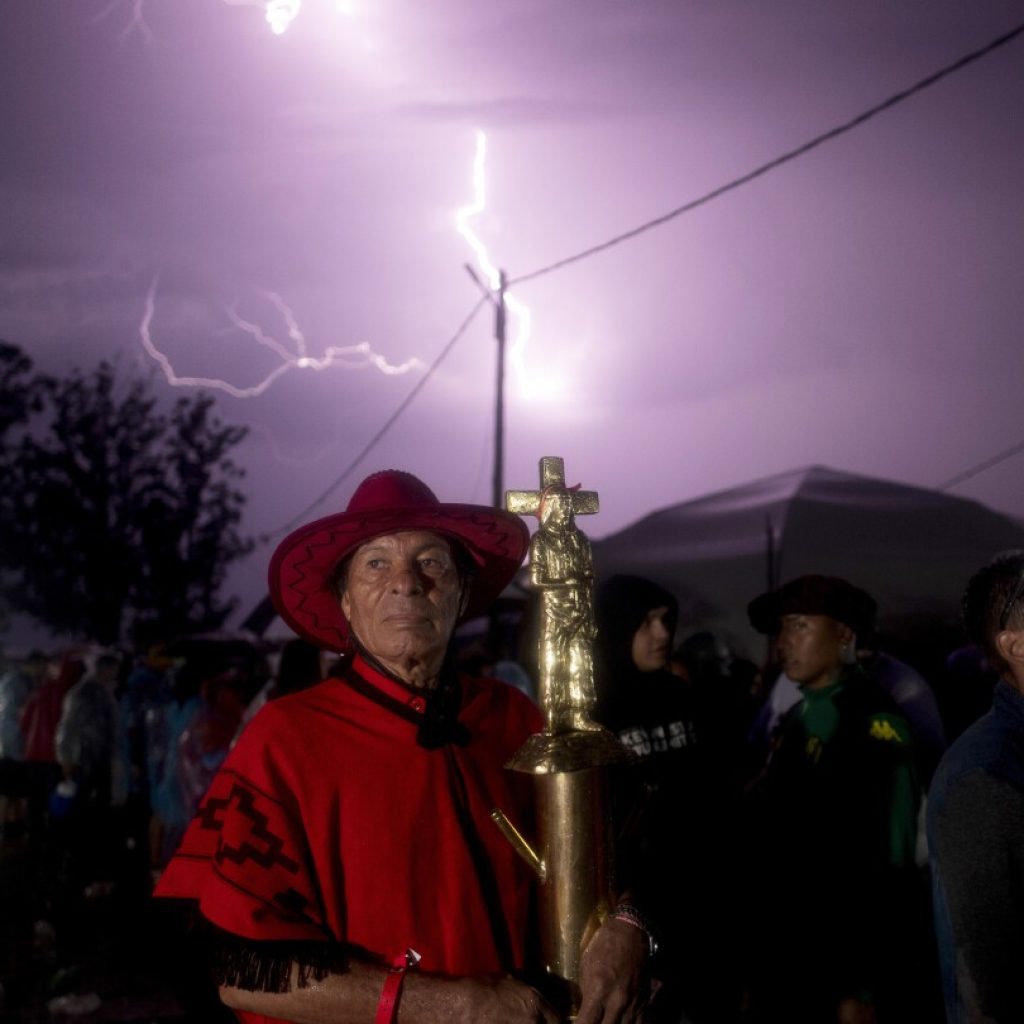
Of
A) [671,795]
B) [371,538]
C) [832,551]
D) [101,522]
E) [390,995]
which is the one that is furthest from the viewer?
[101,522]

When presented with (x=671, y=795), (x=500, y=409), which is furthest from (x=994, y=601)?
(x=500, y=409)

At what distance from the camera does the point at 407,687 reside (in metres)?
2.30

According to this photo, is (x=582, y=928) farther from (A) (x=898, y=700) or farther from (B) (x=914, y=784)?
(A) (x=898, y=700)

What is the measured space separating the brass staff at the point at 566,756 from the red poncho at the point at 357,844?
0.55ft

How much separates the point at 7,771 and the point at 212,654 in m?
4.00

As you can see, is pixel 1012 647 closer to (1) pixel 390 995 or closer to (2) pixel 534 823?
(2) pixel 534 823

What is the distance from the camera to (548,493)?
2.12 m

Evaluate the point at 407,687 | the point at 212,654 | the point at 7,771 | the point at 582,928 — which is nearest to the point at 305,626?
the point at 407,687

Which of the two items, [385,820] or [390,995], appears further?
[385,820]

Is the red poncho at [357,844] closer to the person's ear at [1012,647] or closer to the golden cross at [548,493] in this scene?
the golden cross at [548,493]

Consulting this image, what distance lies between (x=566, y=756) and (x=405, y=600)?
564 millimetres

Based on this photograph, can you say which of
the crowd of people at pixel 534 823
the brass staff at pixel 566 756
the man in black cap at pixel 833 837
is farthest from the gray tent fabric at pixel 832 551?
the brass staff at pixel 566 756

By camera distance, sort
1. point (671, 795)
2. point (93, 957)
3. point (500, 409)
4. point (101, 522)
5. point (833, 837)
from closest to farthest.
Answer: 1. point (833, 837)
2. point (671, 795)
3. point (93, 957)
4. point (500, 409)
5. point (101, 522)

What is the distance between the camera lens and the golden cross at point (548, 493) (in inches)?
83.4
